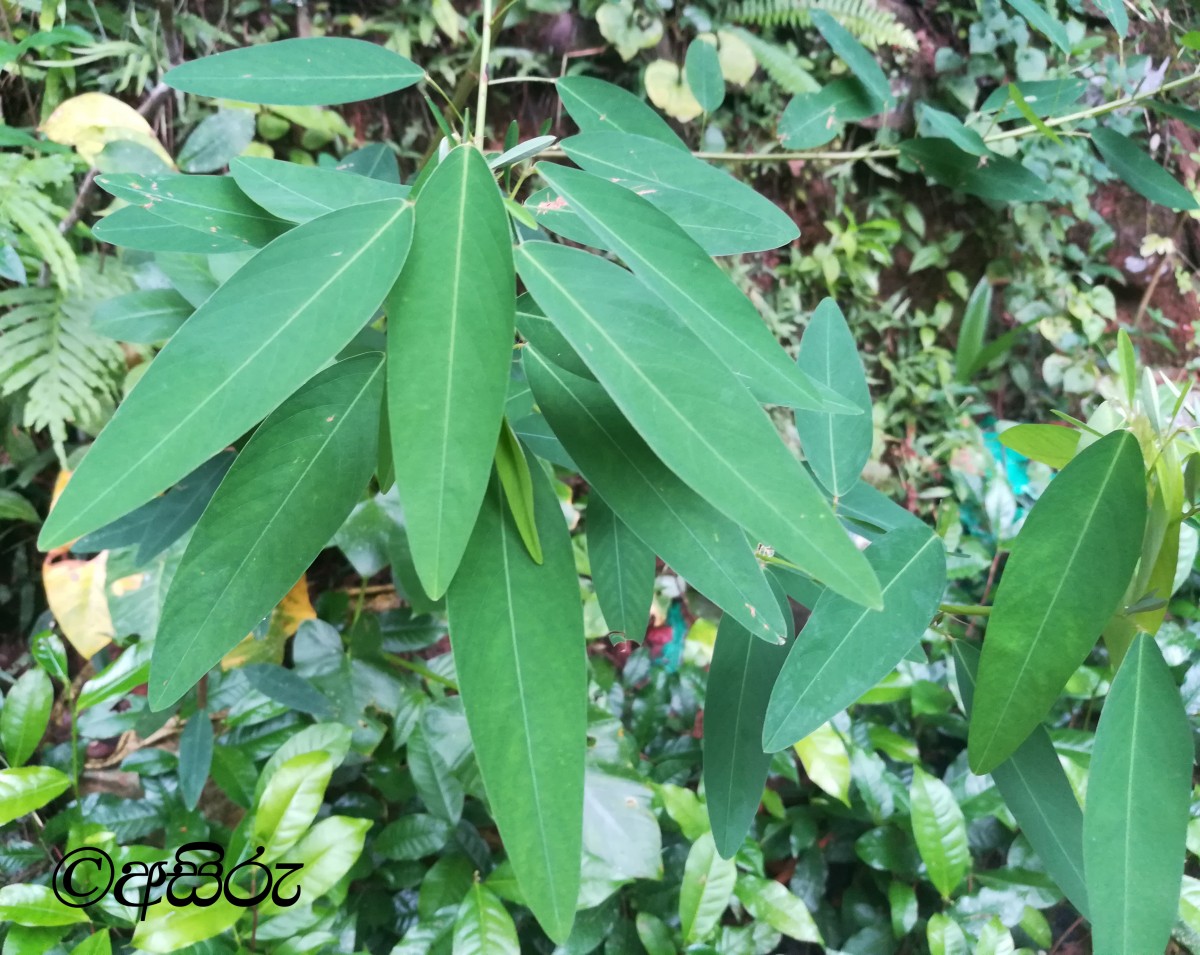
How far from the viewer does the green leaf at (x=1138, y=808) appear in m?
0.35

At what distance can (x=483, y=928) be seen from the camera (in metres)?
0.81

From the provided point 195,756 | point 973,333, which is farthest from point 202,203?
point 973,333

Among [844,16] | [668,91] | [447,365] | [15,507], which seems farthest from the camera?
[844,16]

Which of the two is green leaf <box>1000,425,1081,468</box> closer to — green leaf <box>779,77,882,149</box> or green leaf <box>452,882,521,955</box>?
green leaf <box>779,77,882,149</box>

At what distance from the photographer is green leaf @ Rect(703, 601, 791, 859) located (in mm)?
491

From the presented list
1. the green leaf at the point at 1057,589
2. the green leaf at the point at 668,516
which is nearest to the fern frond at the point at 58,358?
the green leaf at the point at 668,516

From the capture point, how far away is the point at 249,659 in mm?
1092

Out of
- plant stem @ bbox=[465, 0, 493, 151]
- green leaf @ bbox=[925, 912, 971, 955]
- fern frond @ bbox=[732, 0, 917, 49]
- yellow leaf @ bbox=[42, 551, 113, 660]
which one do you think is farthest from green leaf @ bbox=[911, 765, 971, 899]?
fern frond @ bbox=[732, 0, 917, 49]

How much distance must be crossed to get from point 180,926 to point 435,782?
0.31 metres

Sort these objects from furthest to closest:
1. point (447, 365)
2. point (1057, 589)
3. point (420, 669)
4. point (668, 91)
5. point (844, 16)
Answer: point (844, 16)
point (668, 91)
point (420, 669)
point (1057, 589)
point (447, 365)

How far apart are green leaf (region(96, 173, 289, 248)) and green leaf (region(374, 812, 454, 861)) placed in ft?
2.61

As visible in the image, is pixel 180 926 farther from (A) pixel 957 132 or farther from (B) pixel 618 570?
(A) pixel 957 132

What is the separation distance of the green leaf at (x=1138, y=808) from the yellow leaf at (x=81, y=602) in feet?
4.13

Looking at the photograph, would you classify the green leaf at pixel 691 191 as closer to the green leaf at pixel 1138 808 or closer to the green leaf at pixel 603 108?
the green leaf at pixel 603 108
